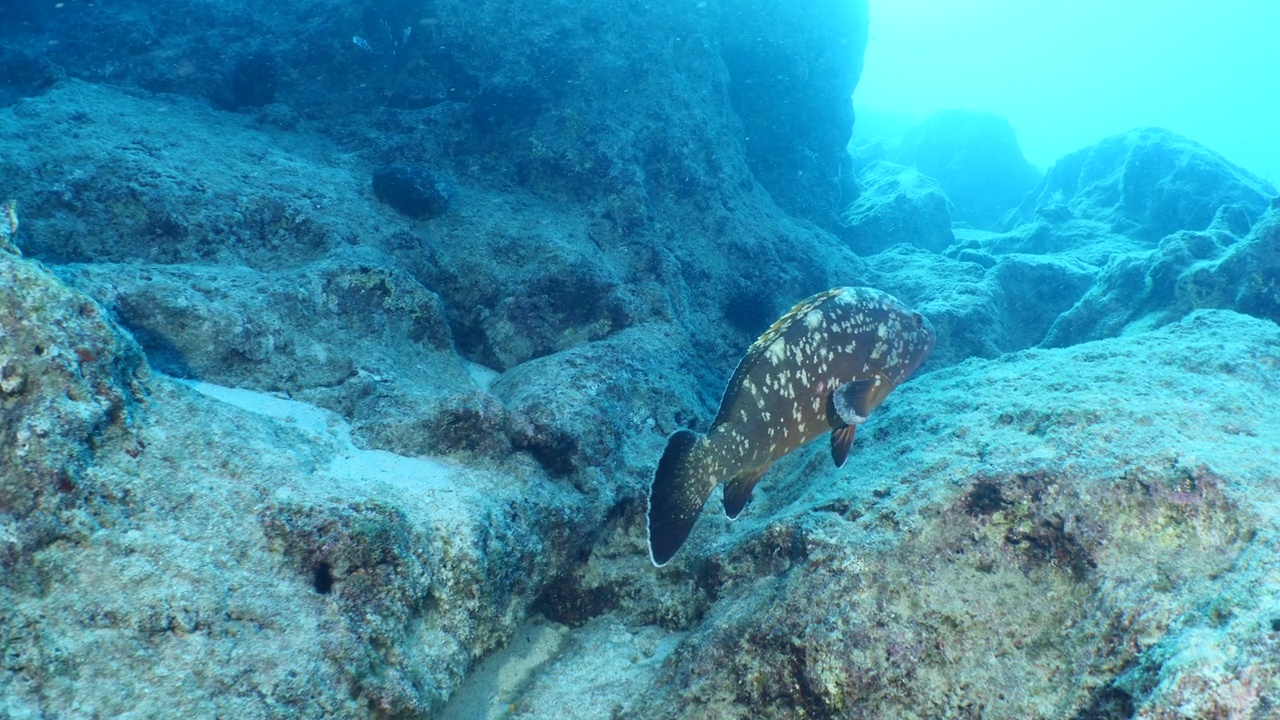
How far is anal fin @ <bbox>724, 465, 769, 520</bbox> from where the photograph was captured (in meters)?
3.40

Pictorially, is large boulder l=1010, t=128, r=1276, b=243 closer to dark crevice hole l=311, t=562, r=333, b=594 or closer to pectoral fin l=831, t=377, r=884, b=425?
pectoral fin l=831, t=377, r=884, b=425

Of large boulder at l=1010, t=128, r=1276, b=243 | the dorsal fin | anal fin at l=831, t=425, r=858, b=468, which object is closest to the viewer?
the dorsal fin

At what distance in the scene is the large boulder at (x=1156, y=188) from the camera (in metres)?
13.2

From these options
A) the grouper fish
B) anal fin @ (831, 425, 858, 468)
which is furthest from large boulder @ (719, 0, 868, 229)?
anal fin @ (831, 425, 858, 468)

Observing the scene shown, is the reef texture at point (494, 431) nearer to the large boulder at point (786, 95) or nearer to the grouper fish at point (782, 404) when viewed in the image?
the grouper fish at point (782, 404)

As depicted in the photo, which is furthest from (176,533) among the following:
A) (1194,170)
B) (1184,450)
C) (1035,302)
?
(1194,170)

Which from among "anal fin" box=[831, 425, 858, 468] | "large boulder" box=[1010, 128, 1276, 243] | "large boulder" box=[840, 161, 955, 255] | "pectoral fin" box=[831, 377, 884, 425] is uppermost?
"large boulder" box=[1010, 128, 1276, 243]

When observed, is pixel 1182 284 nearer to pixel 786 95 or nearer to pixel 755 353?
pixel 755 353

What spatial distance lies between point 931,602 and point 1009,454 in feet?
3.90

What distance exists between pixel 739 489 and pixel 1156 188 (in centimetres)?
1716

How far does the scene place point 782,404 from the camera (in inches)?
132

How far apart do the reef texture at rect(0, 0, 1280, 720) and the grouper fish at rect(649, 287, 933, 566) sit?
48cm

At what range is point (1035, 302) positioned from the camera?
10570 millimetres

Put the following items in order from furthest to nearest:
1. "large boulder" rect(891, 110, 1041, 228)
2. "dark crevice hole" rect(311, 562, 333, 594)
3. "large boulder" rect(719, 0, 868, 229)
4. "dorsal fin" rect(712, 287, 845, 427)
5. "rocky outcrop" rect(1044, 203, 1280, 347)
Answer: "large boulder" rect(891, 110, 1041, 228), "large boulder" rect(719, 0, 868, 229), "rocky outcrop" rect(1044, 203, 1280, 347), "dorsal fin" rect(712, 287, 845, 427), "dark crevice hole" rect(311, 562, 333, 594)
